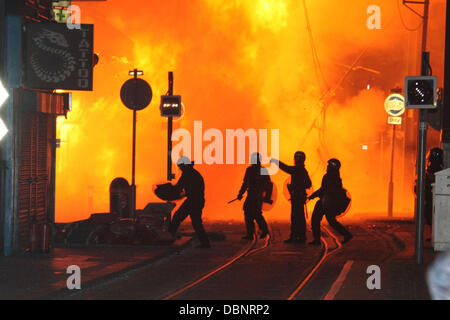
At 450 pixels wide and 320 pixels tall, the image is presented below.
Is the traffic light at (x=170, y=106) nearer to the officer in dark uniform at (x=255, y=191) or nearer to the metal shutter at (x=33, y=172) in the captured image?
the officer in dark uniform at (x=255, y=191)

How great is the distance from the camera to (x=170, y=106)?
66.2 feet

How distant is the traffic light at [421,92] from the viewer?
47.9ft

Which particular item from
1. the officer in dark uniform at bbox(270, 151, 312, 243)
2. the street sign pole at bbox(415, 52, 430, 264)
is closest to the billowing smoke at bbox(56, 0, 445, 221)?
the officer in dark uniform at bbox(270, 151, 312, 243)

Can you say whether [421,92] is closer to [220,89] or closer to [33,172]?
[33,172]

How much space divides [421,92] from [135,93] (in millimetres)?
6532

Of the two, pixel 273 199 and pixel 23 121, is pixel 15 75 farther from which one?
pixel 273 199

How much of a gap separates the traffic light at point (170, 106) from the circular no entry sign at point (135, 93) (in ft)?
3.77

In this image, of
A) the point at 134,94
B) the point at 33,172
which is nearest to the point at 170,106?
the point at 134,94

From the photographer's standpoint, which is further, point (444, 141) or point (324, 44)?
point (324, 44)

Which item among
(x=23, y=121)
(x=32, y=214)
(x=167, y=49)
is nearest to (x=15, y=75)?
(x=23, y=121)

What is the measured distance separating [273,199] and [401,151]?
85.9 ft

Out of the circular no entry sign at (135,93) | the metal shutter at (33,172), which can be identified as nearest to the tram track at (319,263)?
the circular no entry sign at (135,93)

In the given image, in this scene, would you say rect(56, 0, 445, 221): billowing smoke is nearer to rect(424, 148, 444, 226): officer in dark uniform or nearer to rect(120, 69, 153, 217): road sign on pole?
rect(424, 148, 444, 226): officer in dark uniform

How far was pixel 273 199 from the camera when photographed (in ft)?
70.1
